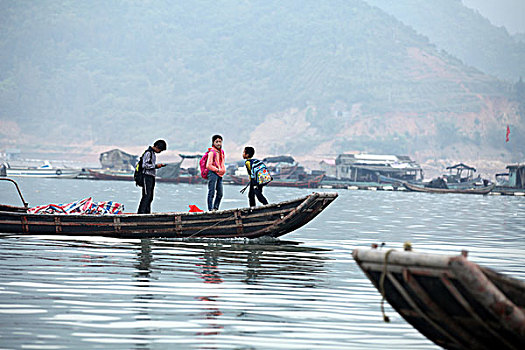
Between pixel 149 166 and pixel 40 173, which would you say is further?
pixel 40 173

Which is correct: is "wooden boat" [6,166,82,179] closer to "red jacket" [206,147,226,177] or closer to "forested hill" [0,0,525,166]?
"forested hill" [0,0,525,166]

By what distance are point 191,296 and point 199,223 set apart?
6.90m

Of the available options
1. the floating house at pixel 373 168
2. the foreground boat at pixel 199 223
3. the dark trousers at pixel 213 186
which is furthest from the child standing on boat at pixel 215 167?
the floating house at pixel 373 168

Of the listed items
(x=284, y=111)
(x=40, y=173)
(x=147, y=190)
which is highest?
(x=284, y=111)

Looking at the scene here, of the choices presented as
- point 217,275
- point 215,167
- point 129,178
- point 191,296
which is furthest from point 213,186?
point 129,178

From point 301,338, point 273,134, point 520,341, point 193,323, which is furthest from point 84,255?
point 273,134

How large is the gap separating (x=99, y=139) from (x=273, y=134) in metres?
36.6

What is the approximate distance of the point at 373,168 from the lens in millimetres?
99062

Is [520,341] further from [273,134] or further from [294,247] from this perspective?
[273,134]

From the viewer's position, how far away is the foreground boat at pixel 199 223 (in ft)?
57.0

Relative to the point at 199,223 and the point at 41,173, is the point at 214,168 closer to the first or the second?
the point at 199,223

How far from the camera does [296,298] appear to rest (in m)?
10.9

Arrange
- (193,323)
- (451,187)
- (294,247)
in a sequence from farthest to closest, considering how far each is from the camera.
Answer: (451,187), (294,247), (193,323)

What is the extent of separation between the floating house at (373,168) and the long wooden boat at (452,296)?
8929 cm
